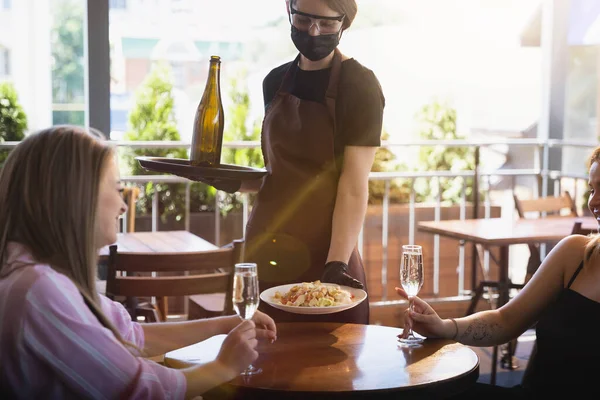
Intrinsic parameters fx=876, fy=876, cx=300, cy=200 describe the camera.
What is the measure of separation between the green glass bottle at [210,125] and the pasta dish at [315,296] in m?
0.41

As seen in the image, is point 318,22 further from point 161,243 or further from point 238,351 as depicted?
point 161,243

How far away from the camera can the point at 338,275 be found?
2381mm

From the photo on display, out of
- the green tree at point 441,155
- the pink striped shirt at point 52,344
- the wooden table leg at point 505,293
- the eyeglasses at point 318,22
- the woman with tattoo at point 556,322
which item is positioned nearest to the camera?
the pink striped shirt at point 52,344

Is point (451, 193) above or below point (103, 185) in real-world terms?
below

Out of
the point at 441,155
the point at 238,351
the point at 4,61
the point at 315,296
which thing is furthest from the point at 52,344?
the point at 4,61

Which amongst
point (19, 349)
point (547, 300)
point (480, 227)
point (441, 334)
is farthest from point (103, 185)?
point (480, 227)

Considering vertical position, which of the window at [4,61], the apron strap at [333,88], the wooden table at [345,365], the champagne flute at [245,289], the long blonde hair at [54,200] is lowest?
the wooden table at [345,365]

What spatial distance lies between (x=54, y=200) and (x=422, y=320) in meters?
1.07

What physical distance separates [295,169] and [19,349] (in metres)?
1.28

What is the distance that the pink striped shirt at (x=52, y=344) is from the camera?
1.48m

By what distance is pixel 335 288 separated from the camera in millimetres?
2246

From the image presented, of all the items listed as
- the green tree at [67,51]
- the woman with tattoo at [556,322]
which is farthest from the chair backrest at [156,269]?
the green tree at [67,51]

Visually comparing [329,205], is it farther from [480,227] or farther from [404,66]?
[404,66]

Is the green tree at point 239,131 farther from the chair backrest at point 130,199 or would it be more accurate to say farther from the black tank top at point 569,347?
the black tank top at point 569,347
